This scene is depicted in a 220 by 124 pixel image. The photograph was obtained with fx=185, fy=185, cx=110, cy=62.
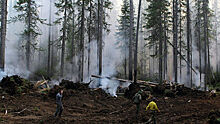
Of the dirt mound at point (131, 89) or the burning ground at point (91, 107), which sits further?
the dirt mound at point (131, 89)

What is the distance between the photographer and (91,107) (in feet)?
39.6

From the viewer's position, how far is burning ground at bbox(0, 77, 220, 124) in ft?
26.6

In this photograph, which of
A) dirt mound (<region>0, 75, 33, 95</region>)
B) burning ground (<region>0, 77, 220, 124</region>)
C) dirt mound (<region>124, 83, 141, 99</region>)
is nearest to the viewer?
burning ground (<region>0, 77, 220, 124</region>)

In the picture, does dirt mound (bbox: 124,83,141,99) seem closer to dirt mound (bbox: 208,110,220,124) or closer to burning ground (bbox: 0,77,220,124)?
burning ground (bbox: 0,77,220,124)

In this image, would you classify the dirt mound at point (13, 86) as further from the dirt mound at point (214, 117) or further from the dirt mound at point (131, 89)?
the dirt mound at point (214, 117)

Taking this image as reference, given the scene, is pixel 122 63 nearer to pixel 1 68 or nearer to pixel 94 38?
pixel 94 38

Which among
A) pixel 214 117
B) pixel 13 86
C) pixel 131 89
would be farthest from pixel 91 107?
pixel 214 117

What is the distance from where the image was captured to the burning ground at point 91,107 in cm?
812

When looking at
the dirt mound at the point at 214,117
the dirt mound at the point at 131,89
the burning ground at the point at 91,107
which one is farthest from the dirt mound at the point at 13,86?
the dirt mound at the point at 214,117

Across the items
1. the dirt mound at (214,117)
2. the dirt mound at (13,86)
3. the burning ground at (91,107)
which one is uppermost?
the dirt mound at (13,86)

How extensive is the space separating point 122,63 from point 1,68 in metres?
24.1

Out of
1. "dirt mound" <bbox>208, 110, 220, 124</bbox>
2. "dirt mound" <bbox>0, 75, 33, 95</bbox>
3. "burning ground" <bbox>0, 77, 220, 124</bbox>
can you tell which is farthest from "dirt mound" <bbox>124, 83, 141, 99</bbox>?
"dirt mound" <bbox>208, 110, 220, 124</bbox>

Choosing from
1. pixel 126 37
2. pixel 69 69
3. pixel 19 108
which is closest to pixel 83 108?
pixel 19 108

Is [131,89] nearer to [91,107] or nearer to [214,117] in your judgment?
[91,107]
